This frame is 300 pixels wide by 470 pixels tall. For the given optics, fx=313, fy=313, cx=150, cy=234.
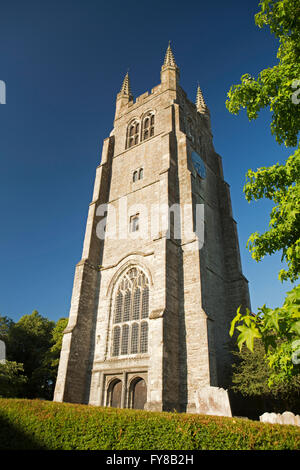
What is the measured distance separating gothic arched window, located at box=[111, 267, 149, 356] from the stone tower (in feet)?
0.23

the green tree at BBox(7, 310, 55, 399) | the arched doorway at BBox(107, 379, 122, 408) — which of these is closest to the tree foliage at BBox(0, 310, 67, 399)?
the green tree at BBox(7, 310, 55, 399)

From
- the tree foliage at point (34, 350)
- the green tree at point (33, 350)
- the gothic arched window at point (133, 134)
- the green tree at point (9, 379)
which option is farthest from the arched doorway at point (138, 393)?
the gothic arched window at point (133, 134)

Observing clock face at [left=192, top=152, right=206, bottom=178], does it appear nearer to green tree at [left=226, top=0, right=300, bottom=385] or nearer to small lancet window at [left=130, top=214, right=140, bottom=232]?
small lancet window at [left=130, top=214, right=140, bottom=232]

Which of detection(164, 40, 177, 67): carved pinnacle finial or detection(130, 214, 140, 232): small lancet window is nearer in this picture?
detection(130, 214, 140, 232): small lancet window

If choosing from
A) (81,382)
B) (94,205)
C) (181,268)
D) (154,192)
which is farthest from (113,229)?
(81,382)

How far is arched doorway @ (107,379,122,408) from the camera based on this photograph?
18.5m

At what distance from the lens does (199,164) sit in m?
27.7

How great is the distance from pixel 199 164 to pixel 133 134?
794 centimetres

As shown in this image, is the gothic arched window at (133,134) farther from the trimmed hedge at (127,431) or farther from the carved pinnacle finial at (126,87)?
the trimmed hedge at (127,431)

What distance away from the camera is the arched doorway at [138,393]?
17508 millimetres

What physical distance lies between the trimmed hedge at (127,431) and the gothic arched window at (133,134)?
25450 millimetres

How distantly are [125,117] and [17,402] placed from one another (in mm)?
29439

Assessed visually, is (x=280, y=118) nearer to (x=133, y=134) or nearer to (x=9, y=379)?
(x=9, y=379)

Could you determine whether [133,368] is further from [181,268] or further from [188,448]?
[188,448]
